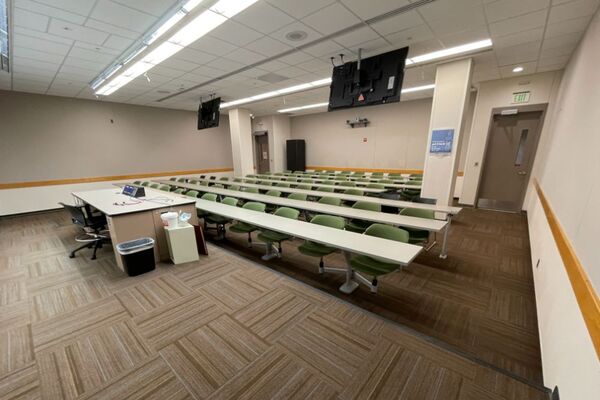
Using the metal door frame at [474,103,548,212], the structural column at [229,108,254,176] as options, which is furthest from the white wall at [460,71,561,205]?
the structural column at [229,108,254,176]

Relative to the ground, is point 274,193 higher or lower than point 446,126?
lower

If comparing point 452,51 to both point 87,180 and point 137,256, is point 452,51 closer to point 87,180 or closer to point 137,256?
point 137,256

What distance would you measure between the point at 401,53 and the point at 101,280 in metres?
5.33

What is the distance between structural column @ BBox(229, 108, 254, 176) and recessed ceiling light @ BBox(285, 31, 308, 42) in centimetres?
576

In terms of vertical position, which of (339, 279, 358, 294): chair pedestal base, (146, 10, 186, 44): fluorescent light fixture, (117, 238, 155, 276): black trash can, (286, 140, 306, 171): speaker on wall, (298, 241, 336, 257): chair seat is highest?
(146, 10, 186, 44): fluorescent light fixture

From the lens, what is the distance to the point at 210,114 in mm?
6703

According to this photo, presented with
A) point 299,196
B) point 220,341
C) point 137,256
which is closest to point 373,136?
point 299,196

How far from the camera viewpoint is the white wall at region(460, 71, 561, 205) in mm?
5184

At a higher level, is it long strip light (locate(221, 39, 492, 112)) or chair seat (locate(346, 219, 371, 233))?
long strip light (locate(221, 39, 492, 112))

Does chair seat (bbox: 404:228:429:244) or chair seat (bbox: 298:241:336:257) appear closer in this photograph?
chair seat (bbox: 298:241:336:257)

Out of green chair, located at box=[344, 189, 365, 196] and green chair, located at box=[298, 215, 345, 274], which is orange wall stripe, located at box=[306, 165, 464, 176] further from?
green chair, located at box=[298, 215, 345, 274]

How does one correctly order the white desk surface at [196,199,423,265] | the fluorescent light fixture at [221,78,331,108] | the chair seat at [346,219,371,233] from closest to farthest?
the white desk surface at [196,199,423,265] < the chair seat at [346,219,371,233] < the fluorescent light fixture at [221,78,331,108]

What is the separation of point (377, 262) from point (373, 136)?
756 centimetres

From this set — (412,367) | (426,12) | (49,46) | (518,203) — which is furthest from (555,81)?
(49,46)
